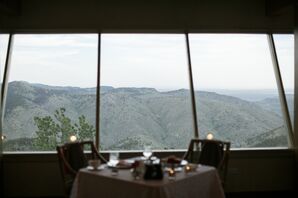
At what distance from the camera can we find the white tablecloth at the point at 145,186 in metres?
3.01

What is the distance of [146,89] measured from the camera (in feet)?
17.7

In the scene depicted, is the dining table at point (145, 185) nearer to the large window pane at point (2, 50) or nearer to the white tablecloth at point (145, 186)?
→ the white tablecloth at point (145, 186)

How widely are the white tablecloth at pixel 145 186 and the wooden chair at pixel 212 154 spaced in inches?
17.5

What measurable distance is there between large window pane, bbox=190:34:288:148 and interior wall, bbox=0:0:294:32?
0.78 feet

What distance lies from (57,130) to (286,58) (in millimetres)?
3544

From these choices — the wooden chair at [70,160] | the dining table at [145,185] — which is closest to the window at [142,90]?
the wooden chair at [70,160]

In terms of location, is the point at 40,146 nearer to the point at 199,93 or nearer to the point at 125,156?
the point at 125,156

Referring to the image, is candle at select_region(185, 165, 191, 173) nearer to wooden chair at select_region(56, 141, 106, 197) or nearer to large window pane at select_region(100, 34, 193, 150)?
wooden chair at select_region(56, 141, 106, 197)

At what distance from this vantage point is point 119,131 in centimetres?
530

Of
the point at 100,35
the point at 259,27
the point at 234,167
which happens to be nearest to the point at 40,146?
the point at 100,35

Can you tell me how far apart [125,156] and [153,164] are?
6.04 feet

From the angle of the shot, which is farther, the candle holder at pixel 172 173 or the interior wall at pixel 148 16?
the interior wall at pixel 148 16

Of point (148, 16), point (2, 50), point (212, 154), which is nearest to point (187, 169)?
point (212, 154)

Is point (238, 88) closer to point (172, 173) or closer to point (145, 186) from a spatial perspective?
point (172, 173)
